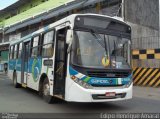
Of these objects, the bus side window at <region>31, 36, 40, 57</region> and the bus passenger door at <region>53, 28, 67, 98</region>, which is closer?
the bus passenger door at <region>53, 28, 67, 98</region>

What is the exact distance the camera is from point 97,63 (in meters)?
8.74

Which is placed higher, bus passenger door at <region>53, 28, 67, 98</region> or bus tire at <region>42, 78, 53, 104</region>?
bus passenger door at <region>53, 28, 67, 98</region>

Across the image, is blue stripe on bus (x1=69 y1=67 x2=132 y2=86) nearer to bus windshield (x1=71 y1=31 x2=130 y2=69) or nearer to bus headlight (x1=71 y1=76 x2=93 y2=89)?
bus headlight (x1=71 y1=76 x2=93 y2=89)

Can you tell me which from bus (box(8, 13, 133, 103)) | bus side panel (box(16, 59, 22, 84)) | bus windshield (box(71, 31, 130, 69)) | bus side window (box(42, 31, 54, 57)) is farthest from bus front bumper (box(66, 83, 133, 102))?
bus side panel (box(16, 59, 22, 84))

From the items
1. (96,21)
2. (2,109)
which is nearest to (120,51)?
(96,21)

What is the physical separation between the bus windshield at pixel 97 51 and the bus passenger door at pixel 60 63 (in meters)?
0.61

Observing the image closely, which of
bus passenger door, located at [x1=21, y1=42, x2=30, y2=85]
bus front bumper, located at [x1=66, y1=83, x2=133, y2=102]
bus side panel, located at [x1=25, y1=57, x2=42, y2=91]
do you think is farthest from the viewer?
bus passenger door, located at [x1=21, y1=42, x2=30, y2=85]

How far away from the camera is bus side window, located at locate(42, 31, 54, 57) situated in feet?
34.4

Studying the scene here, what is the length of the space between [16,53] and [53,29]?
7183 mm

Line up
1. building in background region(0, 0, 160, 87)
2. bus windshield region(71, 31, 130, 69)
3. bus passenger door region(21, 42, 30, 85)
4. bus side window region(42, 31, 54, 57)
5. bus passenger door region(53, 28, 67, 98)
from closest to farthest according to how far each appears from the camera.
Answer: bus windshield region(71, 31, 130, 69)
bus passenger door region(53, 28, 67, 98)
bus side window region(42, 31, 54, 57)
bus passenger door region(21, 42, 30, 85)
building in background region(0, 0, 160, 87)

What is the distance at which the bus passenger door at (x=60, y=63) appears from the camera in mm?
9148

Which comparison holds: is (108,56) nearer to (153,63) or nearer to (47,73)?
(47,73)

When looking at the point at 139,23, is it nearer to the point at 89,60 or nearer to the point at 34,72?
the point at 34,72

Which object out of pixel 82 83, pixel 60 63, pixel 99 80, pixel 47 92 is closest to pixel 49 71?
pixel 47 92
